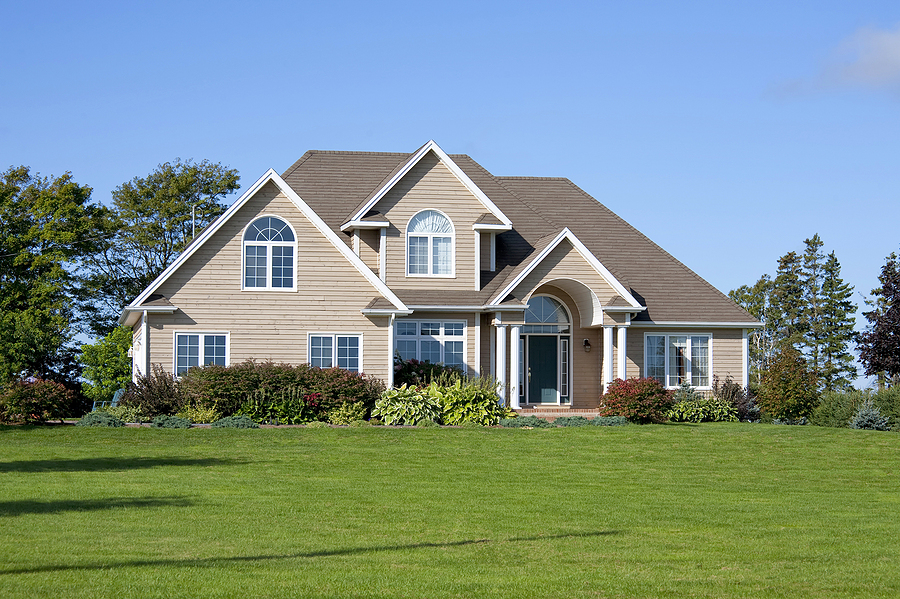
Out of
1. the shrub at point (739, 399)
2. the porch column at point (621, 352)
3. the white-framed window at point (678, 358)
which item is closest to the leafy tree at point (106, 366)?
the porch column at point (621, 352)

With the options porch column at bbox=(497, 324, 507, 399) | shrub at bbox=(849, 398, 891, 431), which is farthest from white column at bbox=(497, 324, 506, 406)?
shrub at bbox=(849, 398, 891, 431)

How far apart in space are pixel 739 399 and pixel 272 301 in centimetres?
1374

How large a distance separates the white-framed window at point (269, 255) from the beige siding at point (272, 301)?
0.16m

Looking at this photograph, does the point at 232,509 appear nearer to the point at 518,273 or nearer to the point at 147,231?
the point at 518,273

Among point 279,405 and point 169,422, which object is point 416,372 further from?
point 169,422

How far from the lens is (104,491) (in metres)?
14.2

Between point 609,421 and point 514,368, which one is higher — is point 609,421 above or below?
below

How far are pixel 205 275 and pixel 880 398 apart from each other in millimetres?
18572

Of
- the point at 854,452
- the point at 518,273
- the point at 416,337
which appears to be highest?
the point at 518,273

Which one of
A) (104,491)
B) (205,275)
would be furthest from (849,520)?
(205,275)

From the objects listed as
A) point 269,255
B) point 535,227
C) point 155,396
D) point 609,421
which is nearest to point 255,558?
point 155,396

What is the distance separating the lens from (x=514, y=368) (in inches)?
1079

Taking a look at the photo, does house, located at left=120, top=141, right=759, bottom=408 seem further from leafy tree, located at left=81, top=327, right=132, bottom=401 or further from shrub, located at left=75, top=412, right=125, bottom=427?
leafy tree, located at left=81, top=327, right=132, bottom=401

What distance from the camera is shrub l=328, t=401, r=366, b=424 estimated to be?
2428 cm
